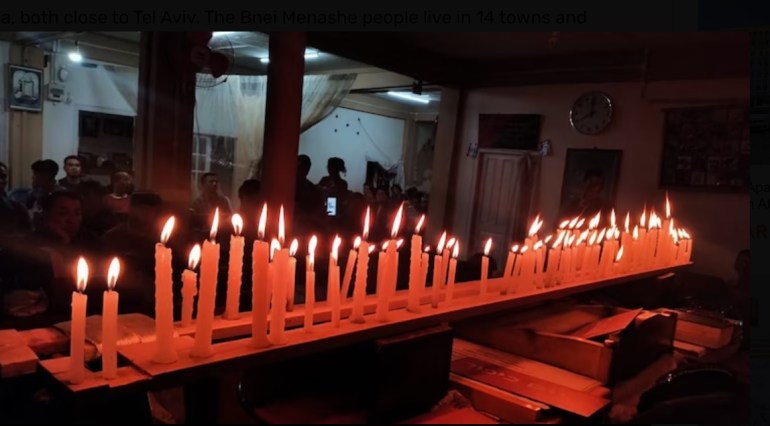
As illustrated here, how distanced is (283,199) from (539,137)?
3988 mm

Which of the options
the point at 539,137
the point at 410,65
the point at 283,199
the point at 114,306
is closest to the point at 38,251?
the point at 283,199

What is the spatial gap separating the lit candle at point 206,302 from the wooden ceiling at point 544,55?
480 centimetres

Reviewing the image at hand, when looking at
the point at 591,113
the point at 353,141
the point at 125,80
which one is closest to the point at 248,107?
the point at 125,80

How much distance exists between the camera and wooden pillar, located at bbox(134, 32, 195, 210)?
15.5 ft

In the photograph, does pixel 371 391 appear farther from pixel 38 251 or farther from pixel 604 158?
pixel 604 158

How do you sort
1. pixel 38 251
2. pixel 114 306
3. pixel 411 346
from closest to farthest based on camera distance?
pixel 114 306
pixel 411 346
pixel 38 251

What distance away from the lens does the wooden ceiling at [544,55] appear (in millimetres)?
5590

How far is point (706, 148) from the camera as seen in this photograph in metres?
5.64

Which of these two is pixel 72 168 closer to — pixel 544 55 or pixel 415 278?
pixel 415 278

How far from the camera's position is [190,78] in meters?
4.76

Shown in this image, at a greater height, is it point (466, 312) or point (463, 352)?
point (466, 312)

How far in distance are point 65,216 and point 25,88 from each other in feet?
16.9

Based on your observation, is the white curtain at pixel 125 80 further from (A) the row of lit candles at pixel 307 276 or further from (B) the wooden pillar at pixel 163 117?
(A) the row of lit candles at pixel 307 276

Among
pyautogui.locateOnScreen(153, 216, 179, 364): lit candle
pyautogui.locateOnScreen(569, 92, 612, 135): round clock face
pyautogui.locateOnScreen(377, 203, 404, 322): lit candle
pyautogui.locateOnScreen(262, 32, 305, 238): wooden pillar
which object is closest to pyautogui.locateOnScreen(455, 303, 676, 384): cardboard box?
pyautogui.locateOnScreen(377, 203, 404, 322): lit candle
